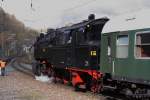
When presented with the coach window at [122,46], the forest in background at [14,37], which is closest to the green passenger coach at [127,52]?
the coach window at [122,46]

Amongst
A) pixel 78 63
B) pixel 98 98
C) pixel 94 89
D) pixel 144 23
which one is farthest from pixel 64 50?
pixel 144 23

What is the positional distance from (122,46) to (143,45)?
1395mm

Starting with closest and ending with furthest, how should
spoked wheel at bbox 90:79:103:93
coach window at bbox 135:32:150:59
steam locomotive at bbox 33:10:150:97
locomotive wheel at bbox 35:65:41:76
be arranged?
1. coach window at bbox 135:32:150:59
2. steam locomotive at bbox 33:10:150:97
3. spoked wheel at bbox 90:79:103:93
4. locomotive wheel at bbox 35:65:41:76

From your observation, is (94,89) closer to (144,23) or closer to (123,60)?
(123,60)

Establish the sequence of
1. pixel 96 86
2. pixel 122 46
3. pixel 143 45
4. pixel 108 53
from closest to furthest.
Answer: pixel 143 45 → pixel 122 46 → pixel 108 53 → pixel 96 86

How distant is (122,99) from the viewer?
49.8ft

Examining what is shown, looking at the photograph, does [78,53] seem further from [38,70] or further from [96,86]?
[38,70]

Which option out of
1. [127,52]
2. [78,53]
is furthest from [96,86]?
[127,52]

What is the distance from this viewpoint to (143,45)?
12.9m

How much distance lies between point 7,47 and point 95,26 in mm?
107045

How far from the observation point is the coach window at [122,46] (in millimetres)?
13895

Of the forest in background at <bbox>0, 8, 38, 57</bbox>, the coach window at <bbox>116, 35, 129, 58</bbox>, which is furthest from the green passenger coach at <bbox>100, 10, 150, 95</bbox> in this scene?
the forest in background at <bbox>0, 8, 38, 57</bbox>

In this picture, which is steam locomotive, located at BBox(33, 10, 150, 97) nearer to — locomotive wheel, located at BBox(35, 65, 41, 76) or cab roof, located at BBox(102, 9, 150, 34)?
cab roof, located at BBox(102, 9, 150, 34)

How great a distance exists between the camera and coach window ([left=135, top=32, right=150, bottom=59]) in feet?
41.7
